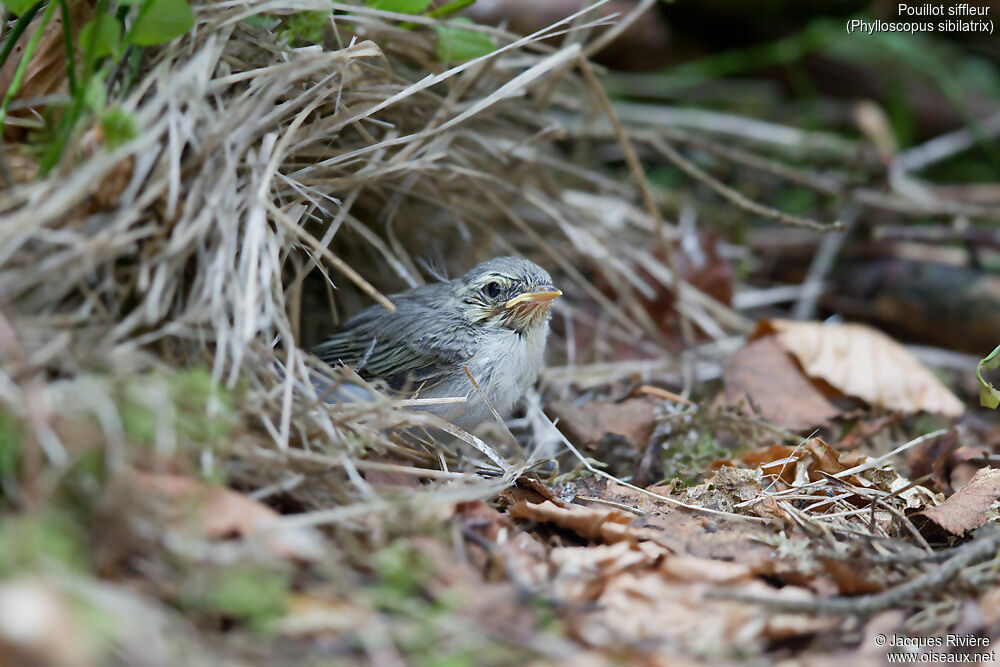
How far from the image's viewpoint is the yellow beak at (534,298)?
336cm

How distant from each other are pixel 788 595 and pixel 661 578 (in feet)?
1.07

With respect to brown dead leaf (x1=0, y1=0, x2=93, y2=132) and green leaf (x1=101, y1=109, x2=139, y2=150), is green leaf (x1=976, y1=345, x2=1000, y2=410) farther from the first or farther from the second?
brown dead leaf (x1=0, y1=0, x2=93, y2=132)

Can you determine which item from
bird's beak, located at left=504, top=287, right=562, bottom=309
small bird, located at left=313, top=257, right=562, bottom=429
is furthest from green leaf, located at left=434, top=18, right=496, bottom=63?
bird's beak, located at left=504, top=287, right=562, bottom=309

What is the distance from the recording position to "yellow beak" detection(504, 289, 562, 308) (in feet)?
11.0

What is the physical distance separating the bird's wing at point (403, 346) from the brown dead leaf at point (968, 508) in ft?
5.76

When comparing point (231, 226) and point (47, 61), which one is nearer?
→ point (231, 226)

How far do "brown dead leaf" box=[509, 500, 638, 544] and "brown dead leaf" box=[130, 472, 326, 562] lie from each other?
0.76m

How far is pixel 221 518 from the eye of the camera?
196 centimetres

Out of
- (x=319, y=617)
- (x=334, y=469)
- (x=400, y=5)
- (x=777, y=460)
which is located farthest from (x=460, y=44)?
(x=319, y=617)

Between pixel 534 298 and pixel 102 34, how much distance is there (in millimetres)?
1767

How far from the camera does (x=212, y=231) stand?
8.32 feet

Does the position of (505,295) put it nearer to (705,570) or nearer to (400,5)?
(400,5)

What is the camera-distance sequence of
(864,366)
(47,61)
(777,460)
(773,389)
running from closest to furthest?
1. (47,61)
2. (777,460)
3. (773,389)
4. (864,366)

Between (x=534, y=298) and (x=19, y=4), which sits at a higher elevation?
(x=19, y=4)
